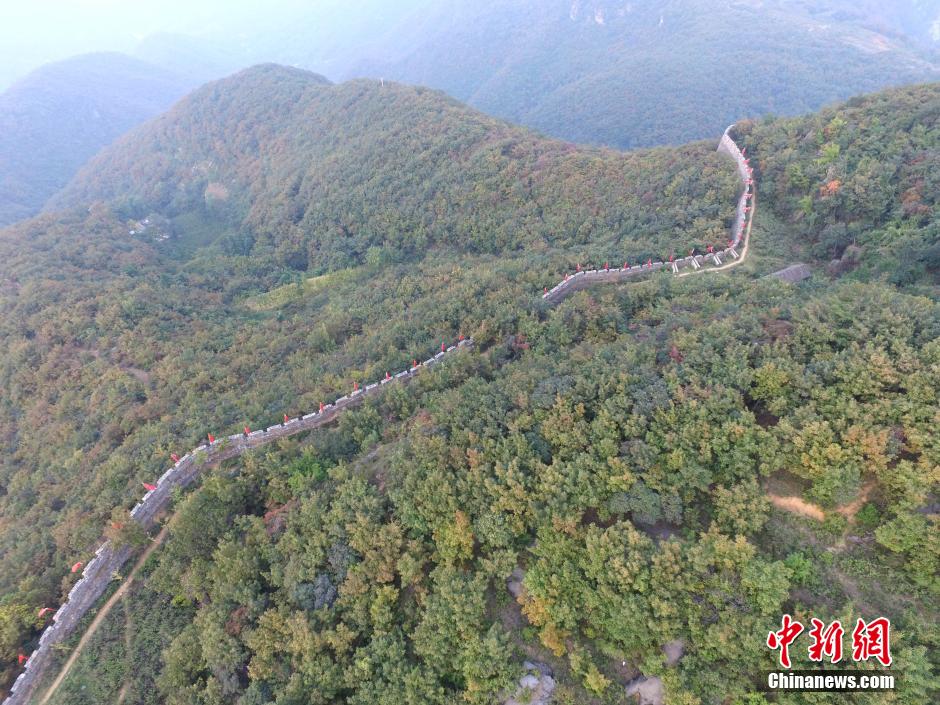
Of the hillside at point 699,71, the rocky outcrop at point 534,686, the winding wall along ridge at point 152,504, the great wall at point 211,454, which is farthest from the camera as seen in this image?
the hillside at point 699,71

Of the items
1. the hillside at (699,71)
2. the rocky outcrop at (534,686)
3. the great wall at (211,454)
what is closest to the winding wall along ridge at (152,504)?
the great wall at (211,454)

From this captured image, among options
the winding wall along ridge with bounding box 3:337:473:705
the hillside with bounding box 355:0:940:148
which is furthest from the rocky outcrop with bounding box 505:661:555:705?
the hillside with bounding box 355:0:940:148

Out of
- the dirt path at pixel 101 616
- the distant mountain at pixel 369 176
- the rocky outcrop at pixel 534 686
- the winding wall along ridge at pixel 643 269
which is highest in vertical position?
the distant mountain at pixel 369 176

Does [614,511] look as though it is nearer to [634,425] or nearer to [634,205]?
[634,425]

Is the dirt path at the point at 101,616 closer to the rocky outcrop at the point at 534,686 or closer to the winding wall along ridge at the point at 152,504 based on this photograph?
the winding wall along ridge at the point at 152,504

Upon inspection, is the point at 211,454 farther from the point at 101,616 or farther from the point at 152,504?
the point at 101,616

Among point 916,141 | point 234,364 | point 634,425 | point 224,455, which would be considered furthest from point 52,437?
point 916,141
